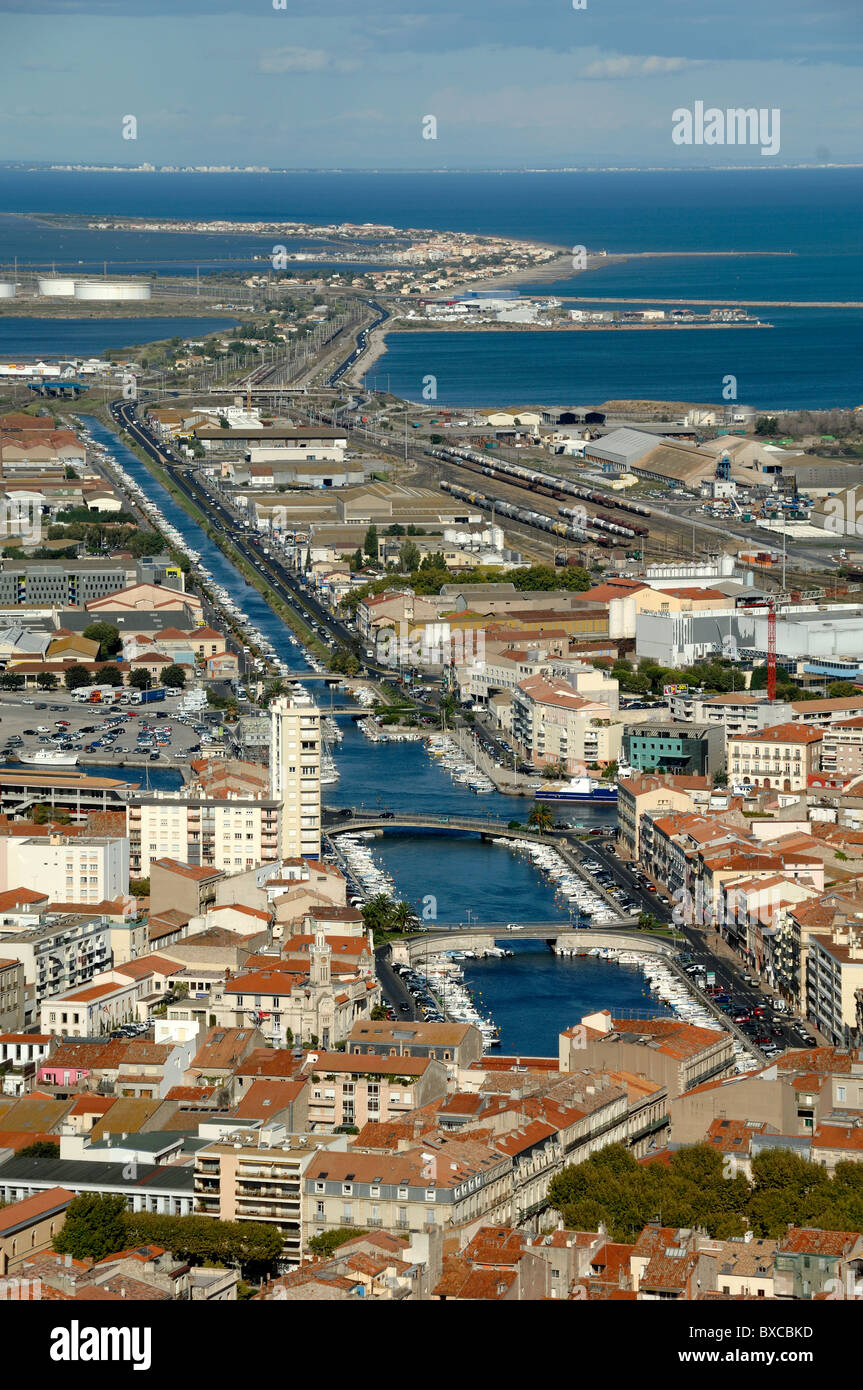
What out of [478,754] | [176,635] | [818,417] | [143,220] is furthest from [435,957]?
[143,220]

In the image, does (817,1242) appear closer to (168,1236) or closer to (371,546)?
(168,1236)

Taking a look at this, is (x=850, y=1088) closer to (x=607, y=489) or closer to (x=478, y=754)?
(x=478, y=754)

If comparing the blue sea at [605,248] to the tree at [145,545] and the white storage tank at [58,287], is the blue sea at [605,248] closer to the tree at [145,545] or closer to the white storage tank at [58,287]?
the white storage tank at [58,287]

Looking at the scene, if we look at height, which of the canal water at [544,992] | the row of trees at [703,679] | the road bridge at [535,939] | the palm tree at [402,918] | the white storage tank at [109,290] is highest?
the white storage tank at [109,290]

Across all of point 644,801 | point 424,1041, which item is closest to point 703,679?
point 644,801

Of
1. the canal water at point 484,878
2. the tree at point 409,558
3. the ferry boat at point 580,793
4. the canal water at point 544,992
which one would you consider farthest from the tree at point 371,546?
the canal water at point 544,992
